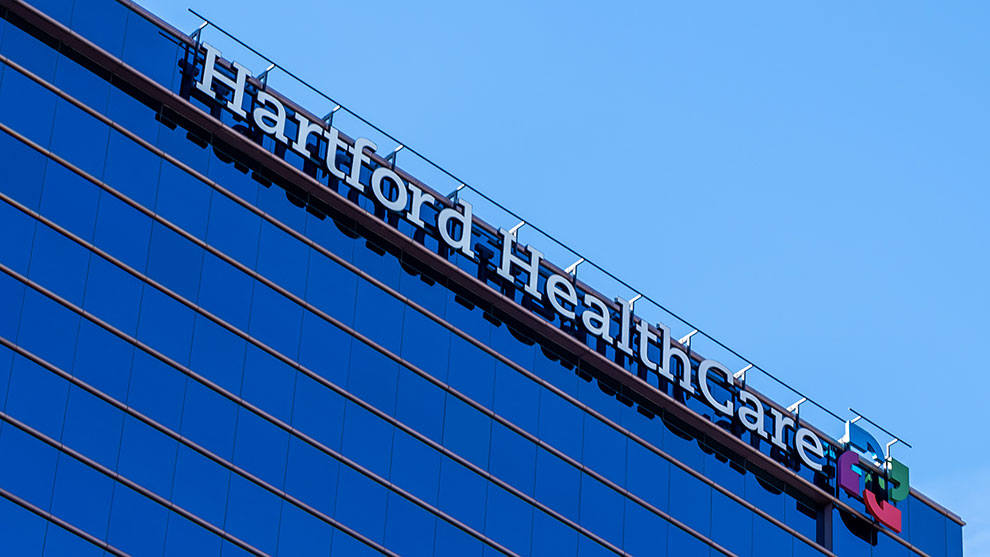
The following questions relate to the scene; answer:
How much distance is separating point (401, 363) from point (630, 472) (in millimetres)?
10626

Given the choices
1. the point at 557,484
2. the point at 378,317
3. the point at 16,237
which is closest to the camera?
the point at 16,237

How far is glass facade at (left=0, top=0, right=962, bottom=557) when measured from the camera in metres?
68.1

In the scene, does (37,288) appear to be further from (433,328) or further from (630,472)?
(630,472)

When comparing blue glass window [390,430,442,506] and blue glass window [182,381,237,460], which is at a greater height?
blue glass window [390,430,442,506]

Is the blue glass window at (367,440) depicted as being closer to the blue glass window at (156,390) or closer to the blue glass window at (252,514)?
the blue glass window at (252,514)

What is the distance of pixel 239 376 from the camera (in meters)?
72.4

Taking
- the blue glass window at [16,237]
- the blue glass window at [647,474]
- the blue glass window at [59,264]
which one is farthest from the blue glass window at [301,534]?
the blue glass window at [647,474]

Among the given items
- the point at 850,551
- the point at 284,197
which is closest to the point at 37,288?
the point at 284,197

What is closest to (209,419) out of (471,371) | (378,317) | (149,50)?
(378,317)

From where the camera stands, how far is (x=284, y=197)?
76.8 m

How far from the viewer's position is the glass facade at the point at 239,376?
223 feet

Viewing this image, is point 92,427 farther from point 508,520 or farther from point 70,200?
point 508,520

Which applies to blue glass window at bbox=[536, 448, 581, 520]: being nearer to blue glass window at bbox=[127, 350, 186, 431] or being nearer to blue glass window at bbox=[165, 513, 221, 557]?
blue glass window at bbox=[165, 513, 221, 557]

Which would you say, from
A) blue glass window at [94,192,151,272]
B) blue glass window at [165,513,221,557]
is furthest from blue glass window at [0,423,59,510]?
blue glass window at [94,192,151,272]
